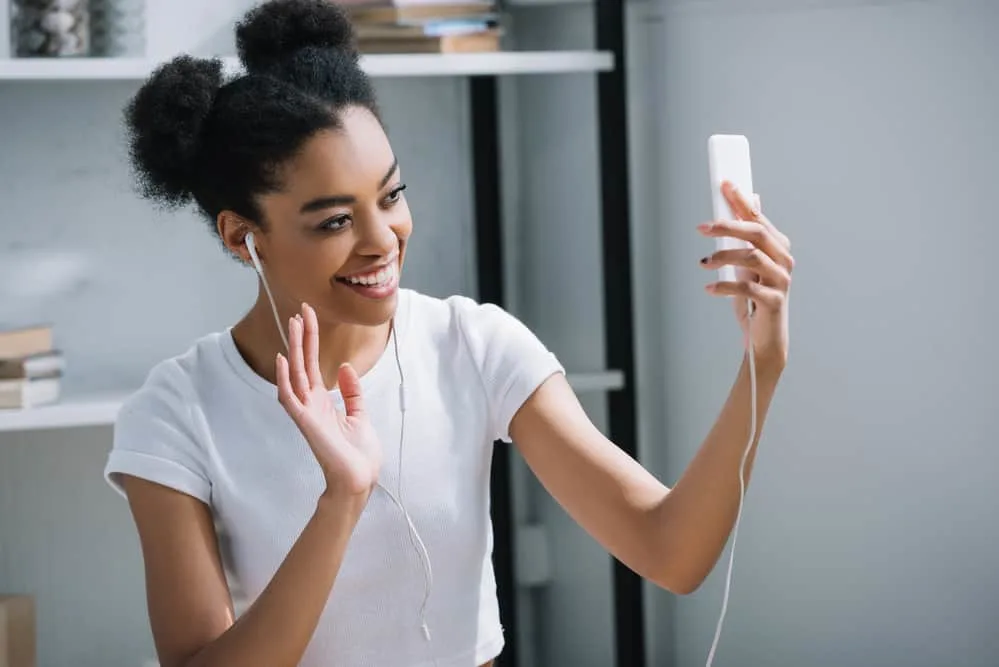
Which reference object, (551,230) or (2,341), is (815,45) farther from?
(2,341)

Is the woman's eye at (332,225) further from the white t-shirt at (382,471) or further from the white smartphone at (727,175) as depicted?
Answer: the white smartphone at (727,175)

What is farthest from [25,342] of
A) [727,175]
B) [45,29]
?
[727,175]

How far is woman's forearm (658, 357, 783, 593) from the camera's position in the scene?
125 cm

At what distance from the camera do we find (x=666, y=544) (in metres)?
1.37

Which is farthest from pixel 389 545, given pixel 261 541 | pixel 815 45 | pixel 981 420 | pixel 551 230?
pixel 551 230

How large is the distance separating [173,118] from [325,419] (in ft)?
1.25

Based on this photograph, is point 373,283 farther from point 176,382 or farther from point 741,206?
point 741,206

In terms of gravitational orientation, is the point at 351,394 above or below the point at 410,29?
below

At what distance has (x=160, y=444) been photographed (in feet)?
4.65

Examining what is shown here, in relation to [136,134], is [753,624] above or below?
below

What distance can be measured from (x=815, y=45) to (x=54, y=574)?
4.77 ft

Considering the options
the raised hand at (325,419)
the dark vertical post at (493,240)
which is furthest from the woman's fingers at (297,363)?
the dark vertical post at (493,240)

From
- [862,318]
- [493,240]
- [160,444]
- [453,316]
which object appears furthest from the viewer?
[493,240]

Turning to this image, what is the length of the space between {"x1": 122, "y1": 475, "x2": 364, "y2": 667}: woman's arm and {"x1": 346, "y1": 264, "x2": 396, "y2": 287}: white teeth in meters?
0.23
